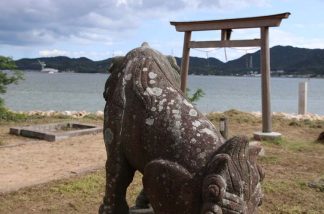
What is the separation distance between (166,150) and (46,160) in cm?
637

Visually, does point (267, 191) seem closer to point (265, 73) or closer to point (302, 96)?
point (265, 73)

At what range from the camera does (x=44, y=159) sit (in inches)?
365

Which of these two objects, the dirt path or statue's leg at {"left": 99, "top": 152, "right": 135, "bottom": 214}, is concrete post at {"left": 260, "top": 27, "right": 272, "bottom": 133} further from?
statue's leg at {"left": 99, "top": 152, "right": 135, "bottom": 214}

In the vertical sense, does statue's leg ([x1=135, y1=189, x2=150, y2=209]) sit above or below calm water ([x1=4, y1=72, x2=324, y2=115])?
above

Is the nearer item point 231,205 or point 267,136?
point 231,205

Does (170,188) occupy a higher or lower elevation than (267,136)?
higher

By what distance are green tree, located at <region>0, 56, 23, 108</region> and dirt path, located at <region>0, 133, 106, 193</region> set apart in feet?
11.4

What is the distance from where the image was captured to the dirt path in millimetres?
7703

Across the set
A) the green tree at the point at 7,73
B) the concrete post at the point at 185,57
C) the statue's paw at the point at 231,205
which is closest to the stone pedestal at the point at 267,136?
the concrete post at the point at 185,57

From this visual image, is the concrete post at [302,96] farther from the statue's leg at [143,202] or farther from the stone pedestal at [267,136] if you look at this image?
the statue's leg at [143,202]

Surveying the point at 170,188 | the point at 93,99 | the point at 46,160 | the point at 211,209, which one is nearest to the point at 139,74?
the point at 170,188

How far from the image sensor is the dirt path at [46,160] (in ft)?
25.3

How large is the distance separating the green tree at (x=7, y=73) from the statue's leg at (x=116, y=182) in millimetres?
10728

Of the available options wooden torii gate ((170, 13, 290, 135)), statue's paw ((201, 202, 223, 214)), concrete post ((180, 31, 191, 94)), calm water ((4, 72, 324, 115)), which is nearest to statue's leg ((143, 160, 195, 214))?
statue's paw ((201, 202, 223, 214))
